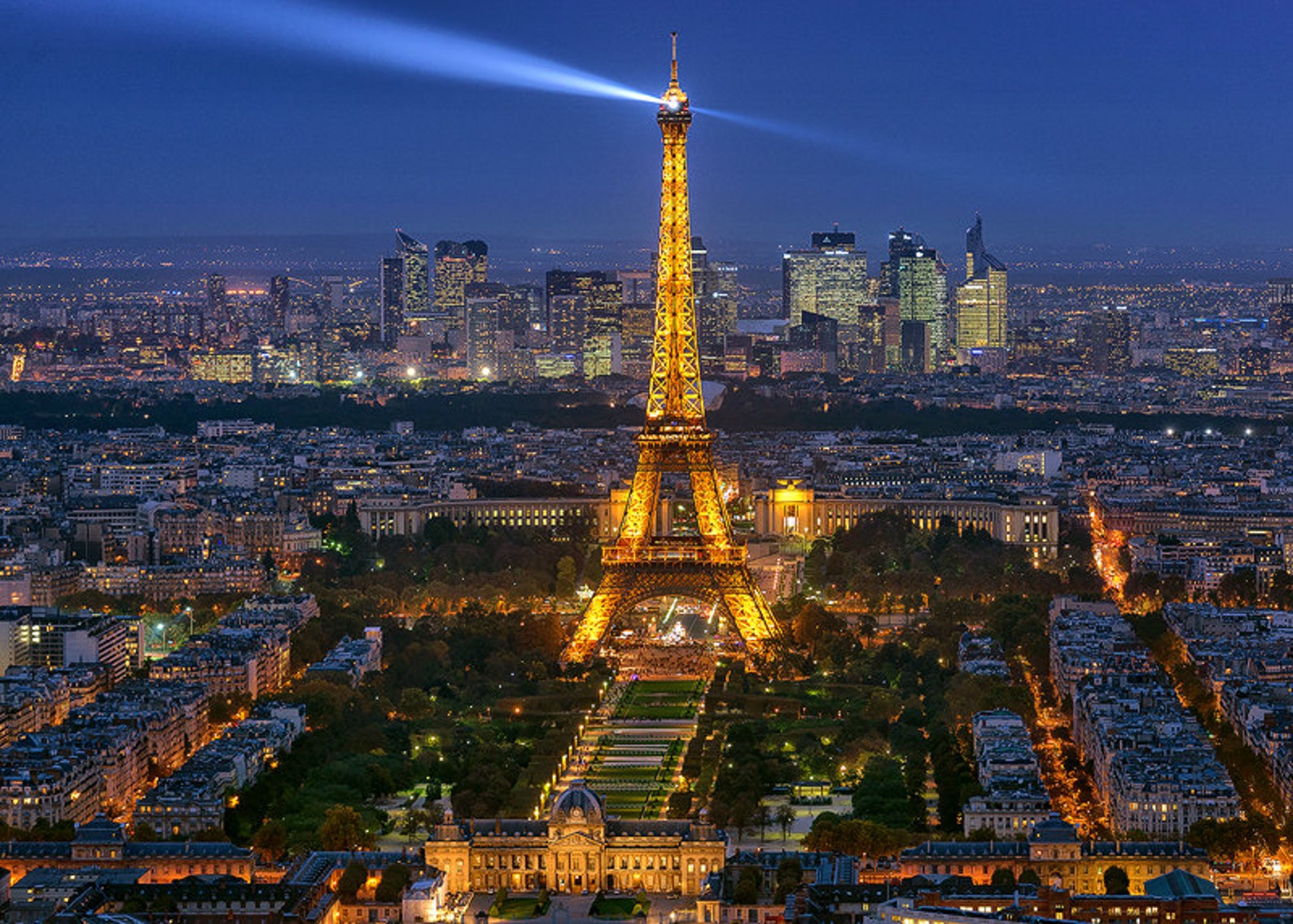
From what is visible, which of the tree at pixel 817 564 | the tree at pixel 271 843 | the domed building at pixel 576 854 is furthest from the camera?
the tree at pixel 817 564

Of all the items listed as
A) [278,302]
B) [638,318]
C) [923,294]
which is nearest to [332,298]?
[278,302]

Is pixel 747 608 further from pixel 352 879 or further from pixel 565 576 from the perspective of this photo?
pixel 352 879

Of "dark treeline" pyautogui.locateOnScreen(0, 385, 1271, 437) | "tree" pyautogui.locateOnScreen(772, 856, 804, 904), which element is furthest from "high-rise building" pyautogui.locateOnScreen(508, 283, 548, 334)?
"tree" pyautogui.locateOnScreen(772, 856, 804, 904)

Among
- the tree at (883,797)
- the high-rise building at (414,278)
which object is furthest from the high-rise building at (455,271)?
the tree at (883,797)

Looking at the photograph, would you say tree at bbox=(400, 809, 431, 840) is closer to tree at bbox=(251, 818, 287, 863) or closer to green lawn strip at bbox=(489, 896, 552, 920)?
tree at bbox=(251, 818, 287, 863)

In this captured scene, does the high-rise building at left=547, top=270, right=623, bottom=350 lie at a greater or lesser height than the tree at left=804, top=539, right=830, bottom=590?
greater

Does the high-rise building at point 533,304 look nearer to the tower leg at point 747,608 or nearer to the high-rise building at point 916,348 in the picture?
the high-rise building at point 916,348

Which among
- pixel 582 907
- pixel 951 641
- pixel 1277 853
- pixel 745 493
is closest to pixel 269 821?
pixel 582 907
